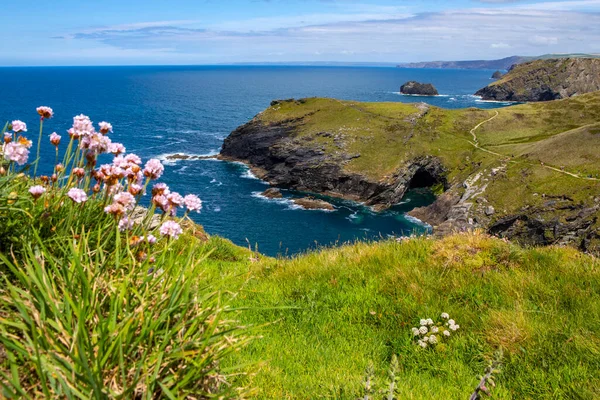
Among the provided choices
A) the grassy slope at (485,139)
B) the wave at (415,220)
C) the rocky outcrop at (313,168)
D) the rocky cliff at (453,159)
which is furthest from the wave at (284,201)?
the grassy slope at (485,139)

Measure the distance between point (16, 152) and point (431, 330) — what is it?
20.3ft

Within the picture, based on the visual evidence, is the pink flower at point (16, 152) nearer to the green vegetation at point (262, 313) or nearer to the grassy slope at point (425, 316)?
the green vegetation at point (262, 313)

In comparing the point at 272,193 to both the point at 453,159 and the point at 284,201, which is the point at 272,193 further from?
the point at 453,159

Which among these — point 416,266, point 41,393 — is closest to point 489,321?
point 416,266

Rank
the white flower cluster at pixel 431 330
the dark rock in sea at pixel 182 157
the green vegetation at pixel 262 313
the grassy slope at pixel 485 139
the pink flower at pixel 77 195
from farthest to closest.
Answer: the dark rock in sea at pixel 182 157 → the grassy slope at pixel 485 139 → the white flower cluster at pixel 431 330 → the pink flower at pixel 77 195 → the green vegetation at pixel 262 313

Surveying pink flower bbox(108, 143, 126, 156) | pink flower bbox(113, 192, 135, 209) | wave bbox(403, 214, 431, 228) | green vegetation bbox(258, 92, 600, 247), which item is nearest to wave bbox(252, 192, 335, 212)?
wave bbox(403, 214, 431, 228)

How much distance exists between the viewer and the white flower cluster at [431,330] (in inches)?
246

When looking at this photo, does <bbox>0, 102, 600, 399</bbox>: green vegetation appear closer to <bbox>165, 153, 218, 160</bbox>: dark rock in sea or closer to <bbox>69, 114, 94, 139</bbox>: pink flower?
<bbox>69, 114, 94, 139</bbox>: pink flower

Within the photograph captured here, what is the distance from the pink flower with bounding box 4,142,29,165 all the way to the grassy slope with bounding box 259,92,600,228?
7762 cm

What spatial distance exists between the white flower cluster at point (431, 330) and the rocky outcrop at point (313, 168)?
83697mm

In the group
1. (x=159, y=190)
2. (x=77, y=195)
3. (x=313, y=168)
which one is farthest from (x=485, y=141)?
(x=77, y=195)

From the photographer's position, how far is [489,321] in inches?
255

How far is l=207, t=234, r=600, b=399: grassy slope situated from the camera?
5.14 m

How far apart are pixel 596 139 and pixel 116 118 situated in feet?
498
